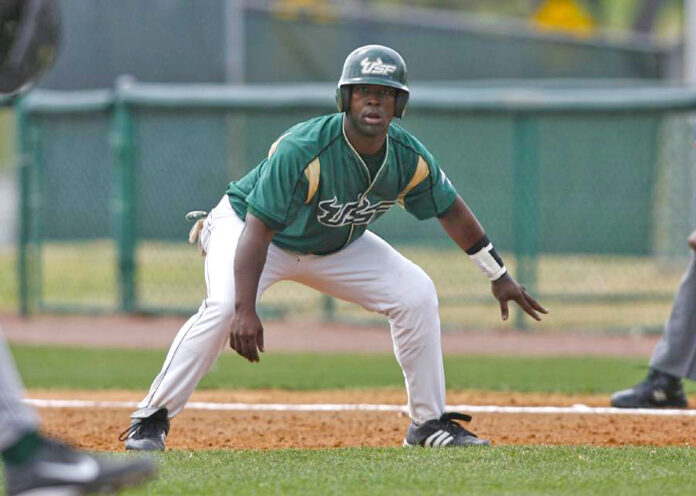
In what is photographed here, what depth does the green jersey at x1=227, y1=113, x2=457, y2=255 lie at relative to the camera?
17.2 feet

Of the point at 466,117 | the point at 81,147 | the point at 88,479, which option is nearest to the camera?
the point at 88,479

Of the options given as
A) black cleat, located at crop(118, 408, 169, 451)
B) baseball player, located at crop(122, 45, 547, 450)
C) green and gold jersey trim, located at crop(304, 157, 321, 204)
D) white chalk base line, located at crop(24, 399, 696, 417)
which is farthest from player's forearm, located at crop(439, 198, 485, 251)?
white chalk base line, located at crop(24, 399, 696, 417)

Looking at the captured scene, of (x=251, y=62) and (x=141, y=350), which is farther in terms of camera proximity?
(x=251, y=62)

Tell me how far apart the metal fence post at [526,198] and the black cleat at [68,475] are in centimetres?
879

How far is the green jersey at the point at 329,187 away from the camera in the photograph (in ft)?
17.2

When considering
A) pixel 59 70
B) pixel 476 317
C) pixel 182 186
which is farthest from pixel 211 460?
pixel 59 70

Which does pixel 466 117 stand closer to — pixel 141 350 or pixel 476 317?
pixel 476 317

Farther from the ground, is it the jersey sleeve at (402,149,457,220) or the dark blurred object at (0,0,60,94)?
the dark blurred object at (0,0,60,94)

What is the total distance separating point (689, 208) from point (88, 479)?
10.4 meters

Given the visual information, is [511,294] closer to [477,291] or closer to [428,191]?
[428,191]

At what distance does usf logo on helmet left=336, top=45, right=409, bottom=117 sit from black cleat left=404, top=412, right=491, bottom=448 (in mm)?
1473

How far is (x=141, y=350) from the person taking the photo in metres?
10.5

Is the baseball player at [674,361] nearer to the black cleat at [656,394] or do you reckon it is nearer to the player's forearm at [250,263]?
the black cleat at [656,394]

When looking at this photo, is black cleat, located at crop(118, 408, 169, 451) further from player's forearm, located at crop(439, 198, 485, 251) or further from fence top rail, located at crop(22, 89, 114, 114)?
fence top rail, located at crop(22, 89, 114, 114)
